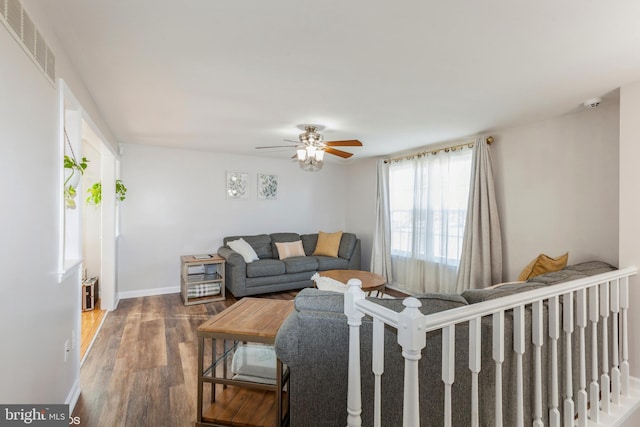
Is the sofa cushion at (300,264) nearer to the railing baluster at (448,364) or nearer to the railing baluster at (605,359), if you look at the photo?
the railing baluster at (605,359)

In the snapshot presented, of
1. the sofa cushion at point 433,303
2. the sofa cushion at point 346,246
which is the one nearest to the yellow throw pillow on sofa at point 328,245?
the sofa cushion at point 346,246

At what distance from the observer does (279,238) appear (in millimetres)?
5309

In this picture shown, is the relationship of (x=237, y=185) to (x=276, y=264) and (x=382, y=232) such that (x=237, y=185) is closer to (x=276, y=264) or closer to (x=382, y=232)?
(x=276, y=264)

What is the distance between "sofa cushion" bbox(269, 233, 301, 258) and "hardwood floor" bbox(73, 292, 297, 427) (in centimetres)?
156

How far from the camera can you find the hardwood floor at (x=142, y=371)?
192cm

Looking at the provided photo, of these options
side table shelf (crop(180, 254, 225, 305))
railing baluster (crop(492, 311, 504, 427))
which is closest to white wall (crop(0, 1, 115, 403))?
railing baluster (crop(492, 311, 504, 427))

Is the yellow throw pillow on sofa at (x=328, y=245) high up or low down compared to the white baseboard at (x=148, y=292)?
up

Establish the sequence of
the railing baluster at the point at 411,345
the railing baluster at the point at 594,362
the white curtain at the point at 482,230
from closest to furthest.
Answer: the railing baluster at the point at 411,345 < the railing baluster at the point at 594,362 < the white curtain at the point at 482,230

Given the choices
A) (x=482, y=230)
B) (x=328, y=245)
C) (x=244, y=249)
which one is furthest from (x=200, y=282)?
(x=482, y=230)

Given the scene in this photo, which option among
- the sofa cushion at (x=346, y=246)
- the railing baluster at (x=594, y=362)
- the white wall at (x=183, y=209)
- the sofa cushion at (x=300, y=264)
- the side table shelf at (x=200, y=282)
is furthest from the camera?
the sofa cushion at (x=346, y=246)

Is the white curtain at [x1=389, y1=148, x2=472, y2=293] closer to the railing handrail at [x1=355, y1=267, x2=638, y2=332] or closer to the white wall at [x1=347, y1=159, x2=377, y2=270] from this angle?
the white wall at [x1=347, y1=159, x2=377, y2=270]

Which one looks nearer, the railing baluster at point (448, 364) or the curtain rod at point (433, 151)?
the railing baluster at point (448, 364)

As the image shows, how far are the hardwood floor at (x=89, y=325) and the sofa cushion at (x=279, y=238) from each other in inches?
97.6

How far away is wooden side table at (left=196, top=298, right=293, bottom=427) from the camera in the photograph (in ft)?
5.48
